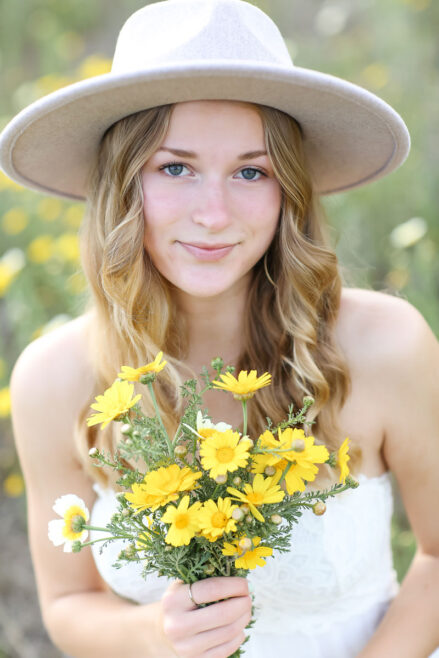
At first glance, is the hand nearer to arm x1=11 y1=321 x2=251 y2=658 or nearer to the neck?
arm x1=11 y1=321 x2=251 y2=658

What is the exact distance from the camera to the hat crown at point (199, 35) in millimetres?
1213

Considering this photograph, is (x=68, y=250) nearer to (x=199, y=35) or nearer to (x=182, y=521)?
(x=199, y=35)

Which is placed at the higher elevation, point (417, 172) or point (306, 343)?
point (417, 172)

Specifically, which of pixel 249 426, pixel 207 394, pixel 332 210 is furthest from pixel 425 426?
pixel 332 210

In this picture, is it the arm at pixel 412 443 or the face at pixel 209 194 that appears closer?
the face at pixel 209 194

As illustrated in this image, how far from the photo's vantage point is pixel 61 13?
554 centimetres

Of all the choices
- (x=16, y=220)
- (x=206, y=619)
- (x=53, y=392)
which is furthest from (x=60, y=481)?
(x=16, y=220)

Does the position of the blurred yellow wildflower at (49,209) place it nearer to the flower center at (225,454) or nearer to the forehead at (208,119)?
the forehead at (208,119)

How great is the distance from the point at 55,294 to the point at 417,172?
178 cm

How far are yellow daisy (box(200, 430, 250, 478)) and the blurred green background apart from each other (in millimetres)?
946

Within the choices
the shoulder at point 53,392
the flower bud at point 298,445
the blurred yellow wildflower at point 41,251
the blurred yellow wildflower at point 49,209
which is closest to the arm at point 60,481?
the shoulder at point 53,392

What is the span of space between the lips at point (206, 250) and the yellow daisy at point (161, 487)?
551 millimetres

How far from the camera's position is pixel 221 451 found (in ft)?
2.74

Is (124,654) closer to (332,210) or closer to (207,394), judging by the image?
(207,394)
